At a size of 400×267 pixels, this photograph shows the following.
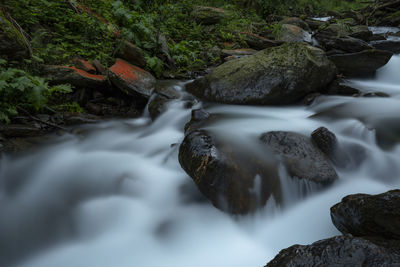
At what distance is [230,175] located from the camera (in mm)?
2484

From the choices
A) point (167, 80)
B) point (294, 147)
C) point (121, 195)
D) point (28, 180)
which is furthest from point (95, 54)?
point (294, 147)

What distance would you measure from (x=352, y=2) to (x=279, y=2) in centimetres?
1189

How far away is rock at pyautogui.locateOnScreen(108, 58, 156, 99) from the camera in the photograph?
4.48 m

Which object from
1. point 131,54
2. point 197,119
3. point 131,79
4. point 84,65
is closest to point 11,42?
point 84,65

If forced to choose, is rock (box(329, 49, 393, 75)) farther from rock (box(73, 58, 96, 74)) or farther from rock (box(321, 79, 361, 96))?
rock (box(73, 58, 96, 74))

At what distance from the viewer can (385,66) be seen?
245 inches

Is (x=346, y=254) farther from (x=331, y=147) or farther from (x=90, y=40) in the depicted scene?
(x=90, y=40)

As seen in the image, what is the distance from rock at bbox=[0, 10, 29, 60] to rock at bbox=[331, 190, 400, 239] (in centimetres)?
490

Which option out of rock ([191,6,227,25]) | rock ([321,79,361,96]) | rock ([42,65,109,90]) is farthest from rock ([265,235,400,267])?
rock ([191,6,227,25])

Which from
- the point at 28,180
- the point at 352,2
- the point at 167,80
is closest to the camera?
the point at 28,180

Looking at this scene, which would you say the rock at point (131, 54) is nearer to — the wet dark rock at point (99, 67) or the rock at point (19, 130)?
the wet dark rock at point (99, 67)

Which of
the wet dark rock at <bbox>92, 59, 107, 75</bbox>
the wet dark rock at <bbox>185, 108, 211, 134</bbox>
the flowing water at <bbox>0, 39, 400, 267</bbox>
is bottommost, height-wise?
the flowing water at <bbox>0, 39, 400, 267</bbox>

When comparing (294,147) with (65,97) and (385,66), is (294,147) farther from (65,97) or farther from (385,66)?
(385,66)

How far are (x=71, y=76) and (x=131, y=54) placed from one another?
152 centimetres
